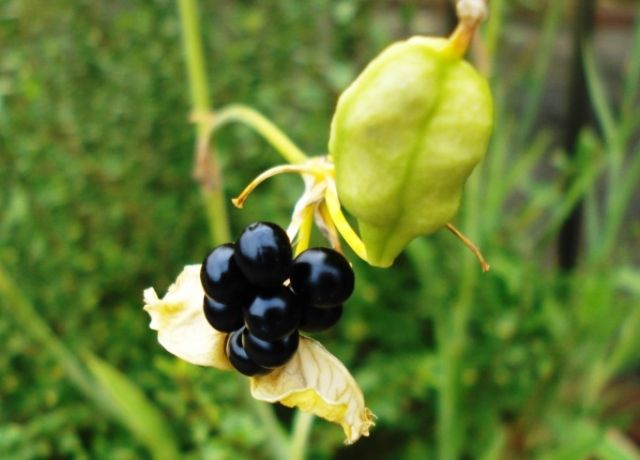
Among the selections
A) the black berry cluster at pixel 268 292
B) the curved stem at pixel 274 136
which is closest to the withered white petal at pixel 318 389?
the black berry cluster at pixel 268 292

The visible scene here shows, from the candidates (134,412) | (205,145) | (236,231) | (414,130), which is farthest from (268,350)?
(236,231)

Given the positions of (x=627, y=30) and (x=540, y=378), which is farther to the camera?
(x=627, y=30)

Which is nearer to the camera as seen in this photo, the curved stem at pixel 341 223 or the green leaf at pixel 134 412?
the curved stem at pixel 341 223

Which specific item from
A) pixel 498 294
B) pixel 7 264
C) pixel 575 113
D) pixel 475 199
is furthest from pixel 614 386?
pixel 7 264

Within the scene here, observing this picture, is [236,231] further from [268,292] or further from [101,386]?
[268,292]

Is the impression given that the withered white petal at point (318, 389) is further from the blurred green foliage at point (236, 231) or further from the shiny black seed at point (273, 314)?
the blurred green foliage at point (236, 231)

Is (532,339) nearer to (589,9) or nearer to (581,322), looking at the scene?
(581,322)

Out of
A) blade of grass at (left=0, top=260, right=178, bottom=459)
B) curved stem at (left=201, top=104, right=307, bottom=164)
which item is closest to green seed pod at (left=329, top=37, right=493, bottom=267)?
curved stem at (left=201, top=104, right=307, bottom=164)

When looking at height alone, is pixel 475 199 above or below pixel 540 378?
above
